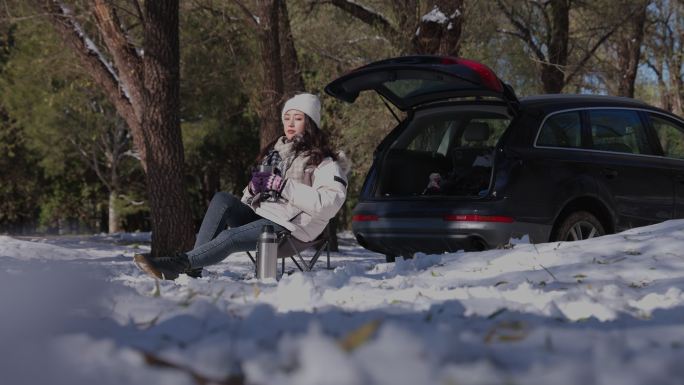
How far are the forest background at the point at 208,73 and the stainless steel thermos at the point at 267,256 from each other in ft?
15.3

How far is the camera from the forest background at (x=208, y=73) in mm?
10750

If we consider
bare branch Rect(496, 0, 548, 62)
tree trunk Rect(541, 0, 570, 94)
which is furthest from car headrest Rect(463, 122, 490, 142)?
bare branch Rect(496, 0, 548, 62)

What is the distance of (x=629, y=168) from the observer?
7047 millimetres

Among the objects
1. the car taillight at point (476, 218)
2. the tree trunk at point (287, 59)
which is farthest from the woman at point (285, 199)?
the tree trunk at point (287, 59)

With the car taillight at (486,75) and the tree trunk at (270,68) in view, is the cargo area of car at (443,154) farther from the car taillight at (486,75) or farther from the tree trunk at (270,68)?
the tree trunk at (270,68)

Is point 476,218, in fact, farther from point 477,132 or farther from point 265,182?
point 265,182

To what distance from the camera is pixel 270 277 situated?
19.0 ft

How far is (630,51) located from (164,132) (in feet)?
47.0

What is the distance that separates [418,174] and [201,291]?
12.3 feet

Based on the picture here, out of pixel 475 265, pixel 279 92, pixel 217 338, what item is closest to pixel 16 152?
pixel 279 92

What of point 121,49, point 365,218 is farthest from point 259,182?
point 121,49

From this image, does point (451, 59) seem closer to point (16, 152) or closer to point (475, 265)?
point (475, 265)

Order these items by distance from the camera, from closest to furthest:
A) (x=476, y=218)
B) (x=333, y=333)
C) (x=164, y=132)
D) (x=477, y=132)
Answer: (x=333, y=333)
(x=476, y=218)
(x=477, y=132)
(x=164, y=132)

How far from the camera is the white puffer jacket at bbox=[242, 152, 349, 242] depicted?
6000mm
